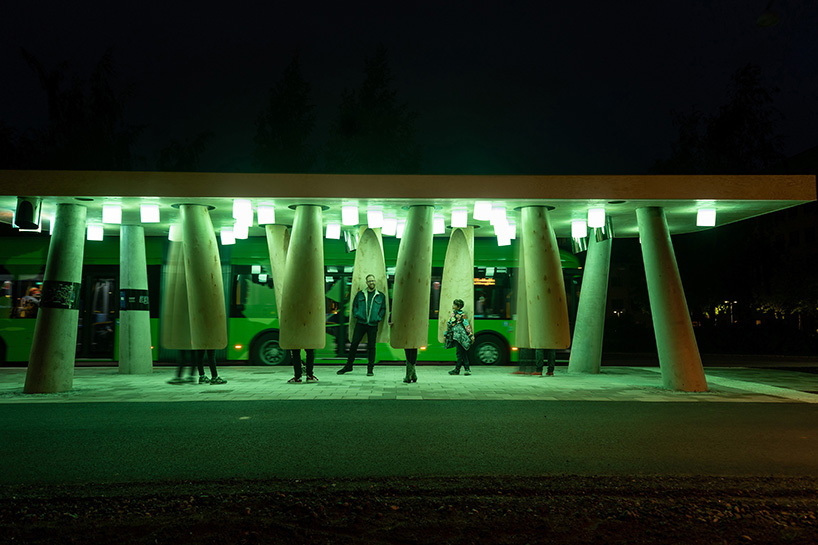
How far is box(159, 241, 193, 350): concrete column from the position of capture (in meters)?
13.0

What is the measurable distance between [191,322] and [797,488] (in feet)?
33.1

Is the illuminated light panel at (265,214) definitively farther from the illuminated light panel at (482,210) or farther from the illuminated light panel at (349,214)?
the illuminated light panel at (482,210)

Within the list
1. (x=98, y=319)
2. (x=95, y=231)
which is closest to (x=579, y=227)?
(x=95, y=231)

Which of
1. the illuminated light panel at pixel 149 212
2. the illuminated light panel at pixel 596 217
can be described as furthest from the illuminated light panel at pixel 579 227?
the illuminated light panel at pixel 149 212

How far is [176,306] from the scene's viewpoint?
13.3 meters

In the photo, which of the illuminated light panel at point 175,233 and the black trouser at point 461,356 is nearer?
the illuminated light panel at point 175,233

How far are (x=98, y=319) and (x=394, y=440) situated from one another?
12.5 m

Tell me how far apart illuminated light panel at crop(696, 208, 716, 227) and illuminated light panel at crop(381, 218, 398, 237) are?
239 inches

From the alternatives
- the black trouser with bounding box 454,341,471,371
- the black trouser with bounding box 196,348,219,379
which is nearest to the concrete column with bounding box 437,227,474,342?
the black trouser with bounding box 454,341,471,371

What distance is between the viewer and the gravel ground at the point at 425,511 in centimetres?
428

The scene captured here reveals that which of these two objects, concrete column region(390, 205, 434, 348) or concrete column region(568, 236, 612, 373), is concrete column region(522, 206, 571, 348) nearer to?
concrete column region(390, 205, 434, 348)

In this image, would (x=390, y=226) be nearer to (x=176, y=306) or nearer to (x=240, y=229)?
(x=240, y=229)

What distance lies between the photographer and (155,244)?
17.5 meters

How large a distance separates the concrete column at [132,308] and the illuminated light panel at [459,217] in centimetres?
719
